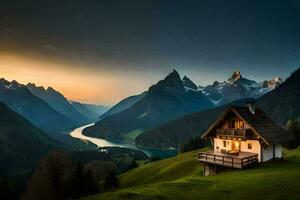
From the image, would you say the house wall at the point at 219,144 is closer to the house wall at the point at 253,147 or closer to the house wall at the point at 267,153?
the house wall at the point at 253,147

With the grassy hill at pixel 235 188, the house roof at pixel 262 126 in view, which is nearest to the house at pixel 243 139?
the house roof at pixel 262 126

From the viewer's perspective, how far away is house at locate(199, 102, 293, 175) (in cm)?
5122

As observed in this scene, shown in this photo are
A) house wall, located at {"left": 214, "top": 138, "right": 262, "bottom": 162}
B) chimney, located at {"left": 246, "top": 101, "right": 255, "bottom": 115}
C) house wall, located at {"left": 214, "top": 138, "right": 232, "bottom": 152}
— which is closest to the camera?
house wall, located at {"left": 214, "top": 138, "right": 262, "bottom": 162}

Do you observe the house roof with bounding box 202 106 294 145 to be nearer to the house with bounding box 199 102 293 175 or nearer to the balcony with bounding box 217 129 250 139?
the house with bounding box 199 102 293 175

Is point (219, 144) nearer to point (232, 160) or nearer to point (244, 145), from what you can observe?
point (244, 145)

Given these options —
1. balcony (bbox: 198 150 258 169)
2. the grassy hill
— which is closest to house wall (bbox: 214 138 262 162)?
balcony (bbox: 198 150 258 169)

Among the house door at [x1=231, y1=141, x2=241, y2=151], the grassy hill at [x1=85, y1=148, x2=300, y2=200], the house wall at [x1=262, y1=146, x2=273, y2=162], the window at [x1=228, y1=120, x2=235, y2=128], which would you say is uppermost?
the window at [x1=228, y1=120, x2=235, y2=128]

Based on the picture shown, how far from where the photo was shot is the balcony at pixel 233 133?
53.2m

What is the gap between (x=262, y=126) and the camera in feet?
180

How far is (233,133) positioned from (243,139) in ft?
7.53

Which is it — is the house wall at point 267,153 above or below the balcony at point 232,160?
above

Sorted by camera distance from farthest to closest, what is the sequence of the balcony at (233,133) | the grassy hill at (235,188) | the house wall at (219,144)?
the house wall at (219,144)
the balcony at (233,133)
the grassy hill at (235,188)

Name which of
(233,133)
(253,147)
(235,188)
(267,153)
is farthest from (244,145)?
(235,188)

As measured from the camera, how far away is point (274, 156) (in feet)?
183
